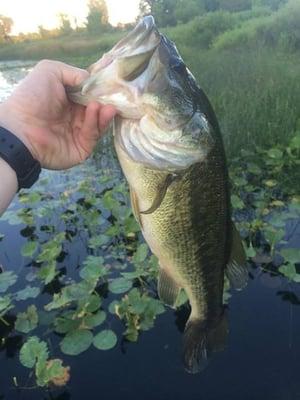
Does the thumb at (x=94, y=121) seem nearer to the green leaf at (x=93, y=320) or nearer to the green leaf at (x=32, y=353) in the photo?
the green leaf at (x=32, y=353)

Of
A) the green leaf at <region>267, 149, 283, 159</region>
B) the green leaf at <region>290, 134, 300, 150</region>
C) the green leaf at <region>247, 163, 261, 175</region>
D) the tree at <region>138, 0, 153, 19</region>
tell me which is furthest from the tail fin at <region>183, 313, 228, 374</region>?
the tree at <region>138, 0, 153, 19</region>

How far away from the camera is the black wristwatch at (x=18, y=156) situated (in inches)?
75.5

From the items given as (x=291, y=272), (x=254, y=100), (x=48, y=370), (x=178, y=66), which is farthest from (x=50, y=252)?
(x=254, y=100)

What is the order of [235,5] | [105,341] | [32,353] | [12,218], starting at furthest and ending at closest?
[235,5]
[12,218]
[105,341]
[32,353]

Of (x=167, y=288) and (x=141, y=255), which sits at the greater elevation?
(x=167, y=288)

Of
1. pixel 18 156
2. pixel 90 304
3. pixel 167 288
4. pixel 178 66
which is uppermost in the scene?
pixel 178 66

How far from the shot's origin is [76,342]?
9.34 feet

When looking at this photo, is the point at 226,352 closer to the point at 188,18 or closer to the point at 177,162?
the point at 177,162

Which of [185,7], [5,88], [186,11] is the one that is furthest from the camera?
[185,7]

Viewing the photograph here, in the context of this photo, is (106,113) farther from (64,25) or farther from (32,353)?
(64,25)

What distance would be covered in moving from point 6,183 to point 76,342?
1.41m

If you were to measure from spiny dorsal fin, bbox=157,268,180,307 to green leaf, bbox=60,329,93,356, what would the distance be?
0.98m

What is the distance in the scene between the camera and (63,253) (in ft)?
13.8

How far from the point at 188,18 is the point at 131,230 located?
1320 inches
